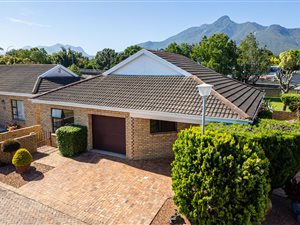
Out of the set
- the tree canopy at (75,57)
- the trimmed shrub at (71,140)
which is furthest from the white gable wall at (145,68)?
the tree canopy at (75,57)

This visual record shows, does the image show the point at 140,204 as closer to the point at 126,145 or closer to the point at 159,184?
the point at 159,184

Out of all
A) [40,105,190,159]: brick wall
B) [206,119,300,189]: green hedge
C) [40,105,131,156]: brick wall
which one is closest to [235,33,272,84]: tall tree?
[40,105,190,159]: brick wall

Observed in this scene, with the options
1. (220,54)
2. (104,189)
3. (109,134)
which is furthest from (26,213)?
(220,54)

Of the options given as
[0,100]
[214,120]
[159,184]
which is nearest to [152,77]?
[214,120]

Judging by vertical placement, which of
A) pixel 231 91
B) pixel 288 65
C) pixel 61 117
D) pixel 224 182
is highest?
pixel 288 65

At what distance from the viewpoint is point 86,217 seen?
8156 millimetres

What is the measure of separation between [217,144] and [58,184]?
754 centimetres

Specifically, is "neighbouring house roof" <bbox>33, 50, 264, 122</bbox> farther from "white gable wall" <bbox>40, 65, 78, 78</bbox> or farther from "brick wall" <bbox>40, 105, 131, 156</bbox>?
"white gable wall" <bbox>40, 65, 78, 78</bbox>

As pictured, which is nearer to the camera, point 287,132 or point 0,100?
point 287,132

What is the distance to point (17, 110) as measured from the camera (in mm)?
20453

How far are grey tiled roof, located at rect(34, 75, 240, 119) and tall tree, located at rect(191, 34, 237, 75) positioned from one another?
81.4ft

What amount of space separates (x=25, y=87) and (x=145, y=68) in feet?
37.6

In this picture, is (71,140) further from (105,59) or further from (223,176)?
(105,59)

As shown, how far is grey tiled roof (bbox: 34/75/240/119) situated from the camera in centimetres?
1134
